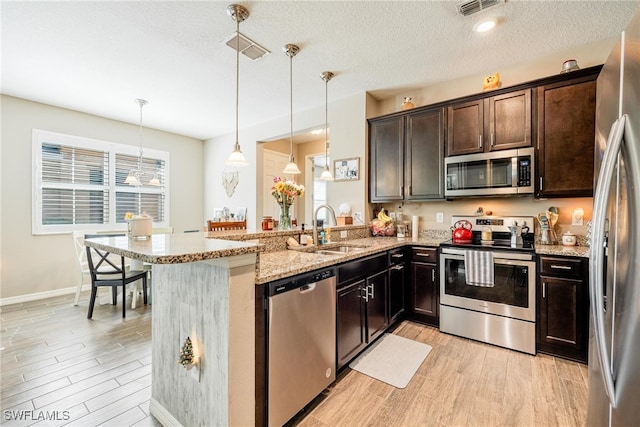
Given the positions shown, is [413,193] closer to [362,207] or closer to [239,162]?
[362,207]

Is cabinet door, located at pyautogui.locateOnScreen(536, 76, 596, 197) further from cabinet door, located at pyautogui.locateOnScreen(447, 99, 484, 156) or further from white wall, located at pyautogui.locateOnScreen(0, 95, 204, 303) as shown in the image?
white wall, located at pyautogui.locateOnScreen(0, 95, 204, 303)

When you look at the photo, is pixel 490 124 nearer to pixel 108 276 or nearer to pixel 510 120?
pixel 510 120

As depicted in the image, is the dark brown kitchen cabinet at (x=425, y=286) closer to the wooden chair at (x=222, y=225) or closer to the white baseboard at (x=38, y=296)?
the wooden chair at (x=222, y=225)

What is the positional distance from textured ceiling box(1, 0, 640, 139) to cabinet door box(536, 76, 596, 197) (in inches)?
20.9

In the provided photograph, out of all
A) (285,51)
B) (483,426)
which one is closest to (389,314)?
(483,426)

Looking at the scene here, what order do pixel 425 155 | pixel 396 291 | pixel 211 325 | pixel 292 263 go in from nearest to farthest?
pixel 211 325 → pixel 292 263 → pixel 396 291 → pixel 425 155

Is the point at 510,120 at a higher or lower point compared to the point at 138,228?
higher

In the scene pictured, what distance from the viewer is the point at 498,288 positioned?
2.53 metres

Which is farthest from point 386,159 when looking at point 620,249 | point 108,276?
point 108,276

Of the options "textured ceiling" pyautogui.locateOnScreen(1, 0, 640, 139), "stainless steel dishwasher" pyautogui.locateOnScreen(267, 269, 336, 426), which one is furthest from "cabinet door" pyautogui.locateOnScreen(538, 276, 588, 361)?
"textured ceiling" pyautogui.locateOnScreen(1, 0, 640, 139)

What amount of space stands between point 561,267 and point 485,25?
2136 mm

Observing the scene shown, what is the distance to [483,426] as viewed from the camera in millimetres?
1589

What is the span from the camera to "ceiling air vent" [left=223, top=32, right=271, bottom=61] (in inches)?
97.7

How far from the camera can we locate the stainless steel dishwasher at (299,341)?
1479mm
